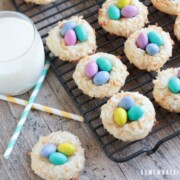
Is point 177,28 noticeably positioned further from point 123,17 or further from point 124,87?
point 124,87

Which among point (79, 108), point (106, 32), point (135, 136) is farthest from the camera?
point (106, 32)

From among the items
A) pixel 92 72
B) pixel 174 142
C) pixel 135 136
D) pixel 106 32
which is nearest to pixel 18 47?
pixel 92 72

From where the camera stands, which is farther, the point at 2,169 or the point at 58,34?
the point at 58,34

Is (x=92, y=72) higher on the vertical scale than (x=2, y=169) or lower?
higher

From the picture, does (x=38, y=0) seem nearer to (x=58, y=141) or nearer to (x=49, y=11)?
(x=49, y=11)

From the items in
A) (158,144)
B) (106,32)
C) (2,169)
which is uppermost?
(106,32)

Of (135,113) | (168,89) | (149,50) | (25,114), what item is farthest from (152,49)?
(25,114)

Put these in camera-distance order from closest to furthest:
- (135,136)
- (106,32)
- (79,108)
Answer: (135,136), (79,108), (106,32)
